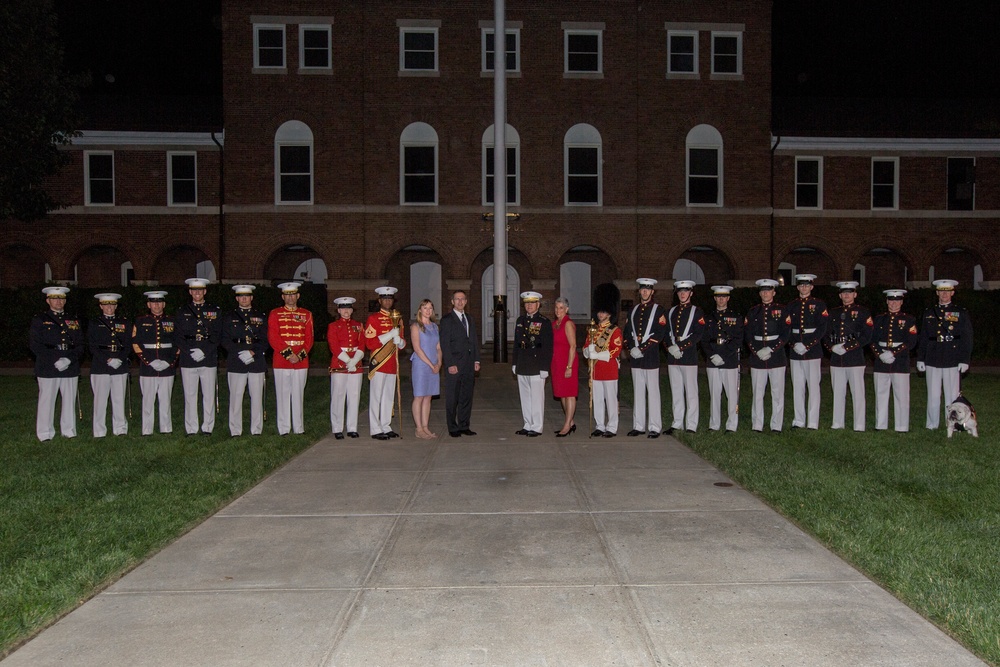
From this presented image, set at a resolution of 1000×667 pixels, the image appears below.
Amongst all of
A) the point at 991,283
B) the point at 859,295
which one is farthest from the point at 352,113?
the point at 991,283

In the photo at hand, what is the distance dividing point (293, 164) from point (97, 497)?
20998mm

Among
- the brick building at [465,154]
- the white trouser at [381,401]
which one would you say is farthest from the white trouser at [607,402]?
the brick building at [465,154]

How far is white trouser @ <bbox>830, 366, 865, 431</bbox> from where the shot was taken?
11773 millimetres

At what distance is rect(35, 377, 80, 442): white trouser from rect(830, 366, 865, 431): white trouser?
33.3 ft

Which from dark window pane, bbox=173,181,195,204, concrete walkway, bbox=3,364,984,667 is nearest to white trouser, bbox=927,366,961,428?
concrete walkway, bbox=3,364,984,667

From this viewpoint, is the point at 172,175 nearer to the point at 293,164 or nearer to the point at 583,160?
the point at 293,164

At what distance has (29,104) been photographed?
24.1 m

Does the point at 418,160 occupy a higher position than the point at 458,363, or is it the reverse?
the point at 418,160

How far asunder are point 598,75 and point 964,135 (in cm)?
1260

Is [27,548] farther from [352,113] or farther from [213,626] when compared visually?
[352,113]

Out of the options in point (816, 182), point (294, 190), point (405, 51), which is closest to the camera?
point (405, 51)

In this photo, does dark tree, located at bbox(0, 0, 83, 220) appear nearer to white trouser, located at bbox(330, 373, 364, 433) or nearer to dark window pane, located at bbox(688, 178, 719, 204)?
white trouser, located at bbox(330, 373, 364, 433)

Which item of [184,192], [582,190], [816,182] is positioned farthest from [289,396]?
[816,182]

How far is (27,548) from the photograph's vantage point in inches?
246
